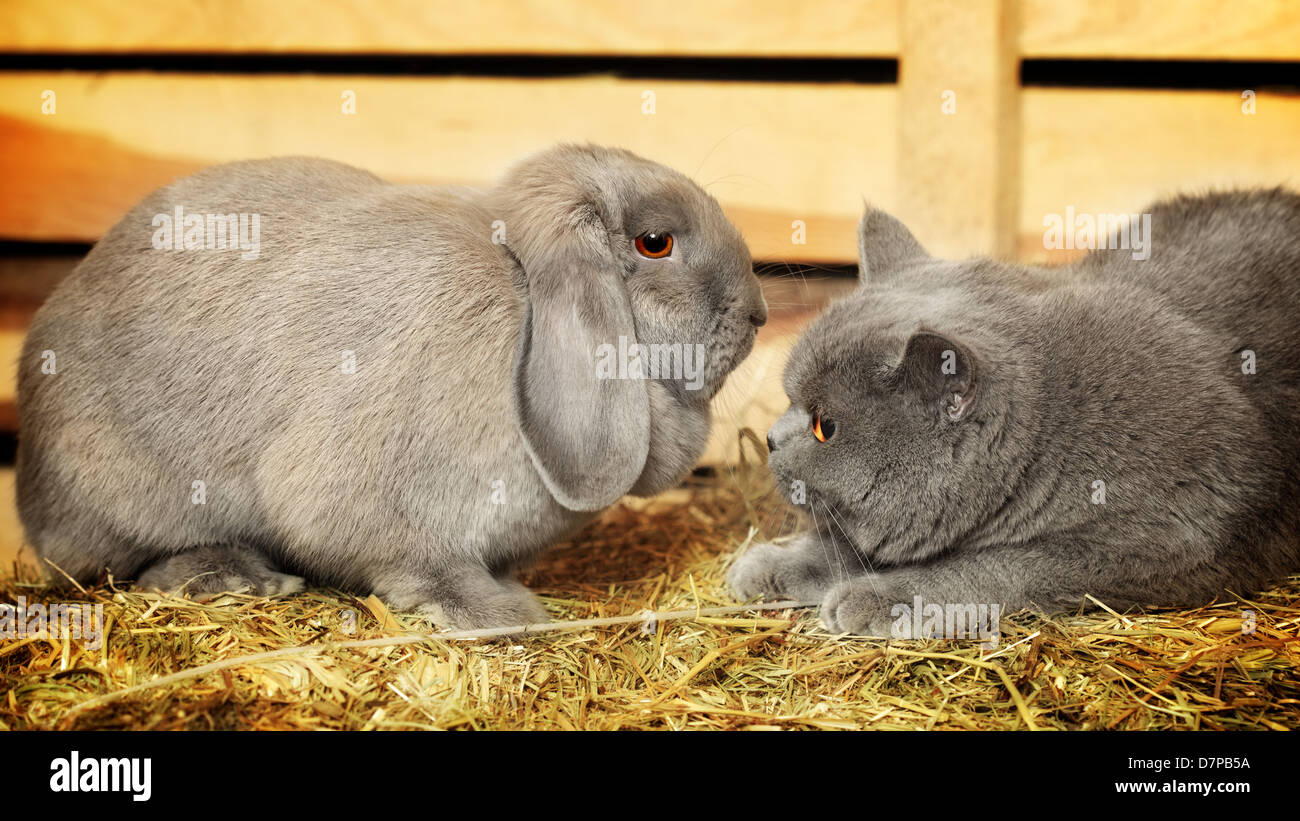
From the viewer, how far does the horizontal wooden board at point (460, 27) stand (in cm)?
313

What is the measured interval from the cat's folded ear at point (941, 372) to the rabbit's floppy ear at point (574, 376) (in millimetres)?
585

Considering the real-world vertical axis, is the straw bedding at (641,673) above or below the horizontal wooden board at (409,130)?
below

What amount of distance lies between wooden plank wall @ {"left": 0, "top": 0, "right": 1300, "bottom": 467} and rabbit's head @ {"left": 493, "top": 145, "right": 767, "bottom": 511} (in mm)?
790

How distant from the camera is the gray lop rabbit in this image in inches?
85.4

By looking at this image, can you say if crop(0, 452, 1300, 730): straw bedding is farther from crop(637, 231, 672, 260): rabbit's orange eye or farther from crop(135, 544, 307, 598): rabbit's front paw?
crop(637, 231, 672, 260): rabbit's orange eye

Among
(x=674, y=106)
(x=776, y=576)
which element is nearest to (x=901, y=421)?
(x=776, y=576)

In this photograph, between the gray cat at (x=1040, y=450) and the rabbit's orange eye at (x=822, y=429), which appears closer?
the gray cat at (x=1040, y=450)

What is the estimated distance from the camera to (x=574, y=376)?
213cm

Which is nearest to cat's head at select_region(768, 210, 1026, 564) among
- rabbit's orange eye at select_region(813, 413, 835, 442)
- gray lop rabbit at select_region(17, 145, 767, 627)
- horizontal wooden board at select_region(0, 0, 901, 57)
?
rabbit's orange eye at select_region(813, 413, 835, 442)

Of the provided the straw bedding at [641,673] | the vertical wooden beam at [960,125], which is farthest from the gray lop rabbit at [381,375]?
the vertical wooden beam at [960,125]

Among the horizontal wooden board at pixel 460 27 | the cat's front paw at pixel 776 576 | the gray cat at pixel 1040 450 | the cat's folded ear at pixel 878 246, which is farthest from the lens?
the horizontal wooden board at pixel 460 27

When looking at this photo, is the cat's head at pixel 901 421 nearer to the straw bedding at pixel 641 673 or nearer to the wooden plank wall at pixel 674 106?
the straw bedding at pixel 641 673

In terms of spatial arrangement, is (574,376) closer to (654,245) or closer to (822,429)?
(654,245)
